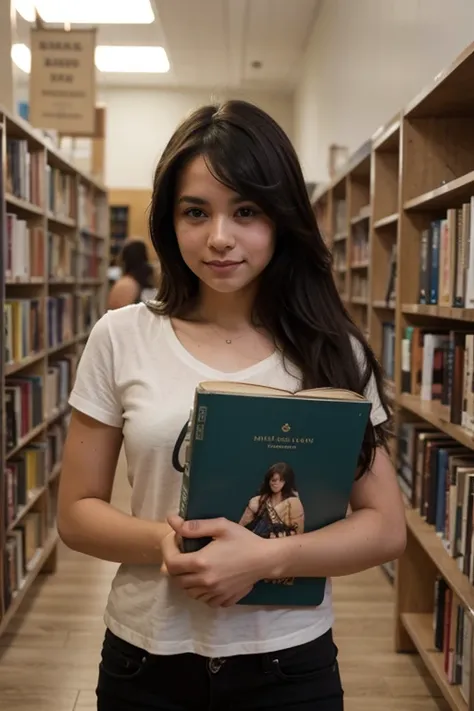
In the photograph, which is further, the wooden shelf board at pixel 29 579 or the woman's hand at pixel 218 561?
the wooden shelf board at pixel 29 579

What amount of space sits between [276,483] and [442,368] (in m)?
1.72

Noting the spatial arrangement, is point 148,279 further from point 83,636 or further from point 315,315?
point 315,315

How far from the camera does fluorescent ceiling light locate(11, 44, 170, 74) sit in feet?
25.6

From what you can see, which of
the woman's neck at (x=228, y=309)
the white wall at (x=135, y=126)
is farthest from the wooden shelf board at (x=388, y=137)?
the white wall at (x=135, y=126)

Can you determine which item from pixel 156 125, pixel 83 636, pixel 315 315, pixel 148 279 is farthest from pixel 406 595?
pixel 156 125

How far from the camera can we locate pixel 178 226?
107cm

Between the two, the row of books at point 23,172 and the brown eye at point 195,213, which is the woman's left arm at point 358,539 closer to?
the brown eye at point 195,213

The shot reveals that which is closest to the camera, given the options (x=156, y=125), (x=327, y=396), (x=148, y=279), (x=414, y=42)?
(x=327, y=396)

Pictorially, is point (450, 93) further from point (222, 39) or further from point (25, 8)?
point (222, 39)

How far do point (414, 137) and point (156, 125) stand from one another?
725 centimetres

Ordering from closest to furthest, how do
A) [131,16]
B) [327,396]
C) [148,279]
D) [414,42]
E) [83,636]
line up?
1. [327,396]
2. [83,636]
3. [414,42]
4. [148,279]
5. [131,16]

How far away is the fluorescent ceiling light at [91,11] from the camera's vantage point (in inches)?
256

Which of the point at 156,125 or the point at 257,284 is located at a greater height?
the point at 156,125

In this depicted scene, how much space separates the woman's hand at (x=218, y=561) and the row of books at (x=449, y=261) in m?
1.23
